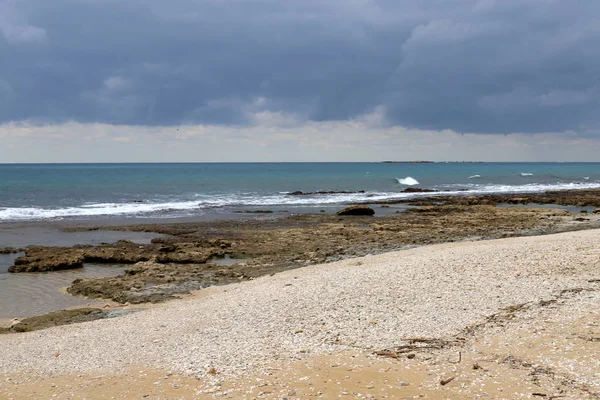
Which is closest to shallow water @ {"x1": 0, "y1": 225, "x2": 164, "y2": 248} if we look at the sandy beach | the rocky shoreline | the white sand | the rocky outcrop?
the rocky shoreline

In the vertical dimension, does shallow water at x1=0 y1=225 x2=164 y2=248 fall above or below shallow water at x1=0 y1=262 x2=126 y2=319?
above

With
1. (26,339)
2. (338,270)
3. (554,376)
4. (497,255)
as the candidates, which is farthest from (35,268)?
(554,376)

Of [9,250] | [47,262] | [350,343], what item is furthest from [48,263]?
[350,343]

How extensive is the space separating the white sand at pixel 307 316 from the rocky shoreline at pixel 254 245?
6.90 feet

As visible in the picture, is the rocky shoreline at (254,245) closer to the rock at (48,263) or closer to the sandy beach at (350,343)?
the rock at (48,263)

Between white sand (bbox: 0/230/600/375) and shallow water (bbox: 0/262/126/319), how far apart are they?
2.45 meters

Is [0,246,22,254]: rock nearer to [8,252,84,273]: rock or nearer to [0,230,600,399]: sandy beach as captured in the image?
[8,252,84,273]: rock

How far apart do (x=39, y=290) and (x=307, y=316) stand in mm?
8519

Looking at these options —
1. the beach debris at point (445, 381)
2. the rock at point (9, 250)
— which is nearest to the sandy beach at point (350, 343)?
the beach debris at point (445, 381)

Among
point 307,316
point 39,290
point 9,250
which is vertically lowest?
point 39,290

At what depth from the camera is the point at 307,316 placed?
9.45m

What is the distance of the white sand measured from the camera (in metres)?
7.88

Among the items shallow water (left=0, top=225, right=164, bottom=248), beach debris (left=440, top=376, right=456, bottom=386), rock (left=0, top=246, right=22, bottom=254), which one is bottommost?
rock (left=0, top=246, right=22, bottom=254)

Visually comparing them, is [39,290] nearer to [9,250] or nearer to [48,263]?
[48,263]
